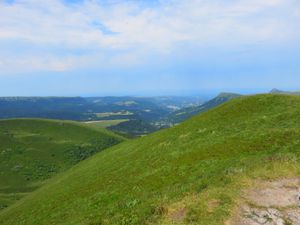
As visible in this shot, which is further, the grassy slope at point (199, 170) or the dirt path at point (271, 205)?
the grassy slope at point (199, 170)

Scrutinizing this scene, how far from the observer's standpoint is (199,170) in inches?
1403

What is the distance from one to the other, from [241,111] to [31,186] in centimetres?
12082

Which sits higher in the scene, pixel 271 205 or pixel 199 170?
pixel 271 205

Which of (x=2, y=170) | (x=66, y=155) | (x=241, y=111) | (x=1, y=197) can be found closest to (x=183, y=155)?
(x=241, y=111)

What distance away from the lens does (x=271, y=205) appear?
66.8 feet

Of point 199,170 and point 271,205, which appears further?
point 199,170

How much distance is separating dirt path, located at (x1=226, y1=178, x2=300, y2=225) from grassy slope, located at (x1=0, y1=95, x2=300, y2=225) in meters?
0.83

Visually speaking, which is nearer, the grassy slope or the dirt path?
the dirt path

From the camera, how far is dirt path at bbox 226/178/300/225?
18688 mm

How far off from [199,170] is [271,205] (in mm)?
15424

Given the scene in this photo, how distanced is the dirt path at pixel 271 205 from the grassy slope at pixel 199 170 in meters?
0.83

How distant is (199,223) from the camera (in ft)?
59.2

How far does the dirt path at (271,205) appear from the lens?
18.7 m

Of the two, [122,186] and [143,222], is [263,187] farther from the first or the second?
[122,186]
